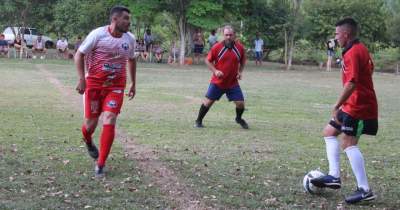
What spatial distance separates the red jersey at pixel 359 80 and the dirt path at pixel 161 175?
177 cm

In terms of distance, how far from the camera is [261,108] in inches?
629

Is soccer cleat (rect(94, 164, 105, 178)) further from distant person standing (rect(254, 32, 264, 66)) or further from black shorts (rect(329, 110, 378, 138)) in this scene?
distant person standing (rect(254, 32, 264, 66))

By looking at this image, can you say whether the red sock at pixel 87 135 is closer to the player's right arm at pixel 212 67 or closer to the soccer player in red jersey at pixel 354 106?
the soccer player in red jersey at pixel 354 106

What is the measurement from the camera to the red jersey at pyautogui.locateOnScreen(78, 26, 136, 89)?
7551 mm

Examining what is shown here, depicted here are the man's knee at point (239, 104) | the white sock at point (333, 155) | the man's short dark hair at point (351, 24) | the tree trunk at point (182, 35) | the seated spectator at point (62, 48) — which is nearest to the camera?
the man's short dark hair at point (351, 24)

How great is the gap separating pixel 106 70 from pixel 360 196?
10.5 ft

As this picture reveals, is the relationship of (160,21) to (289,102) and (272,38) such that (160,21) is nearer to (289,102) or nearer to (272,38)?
(272,38)

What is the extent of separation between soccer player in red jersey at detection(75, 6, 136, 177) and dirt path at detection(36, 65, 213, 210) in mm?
688

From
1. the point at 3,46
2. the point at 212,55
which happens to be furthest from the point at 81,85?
the point at 3,46

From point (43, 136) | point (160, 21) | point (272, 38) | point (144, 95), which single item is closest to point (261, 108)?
point (144, 95)

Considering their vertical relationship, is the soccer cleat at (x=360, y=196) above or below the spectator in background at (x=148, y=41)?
below

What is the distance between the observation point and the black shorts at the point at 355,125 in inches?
257

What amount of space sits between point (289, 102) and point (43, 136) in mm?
8976

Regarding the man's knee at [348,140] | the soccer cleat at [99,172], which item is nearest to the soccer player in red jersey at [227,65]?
the soccer cleat at [99,172]
